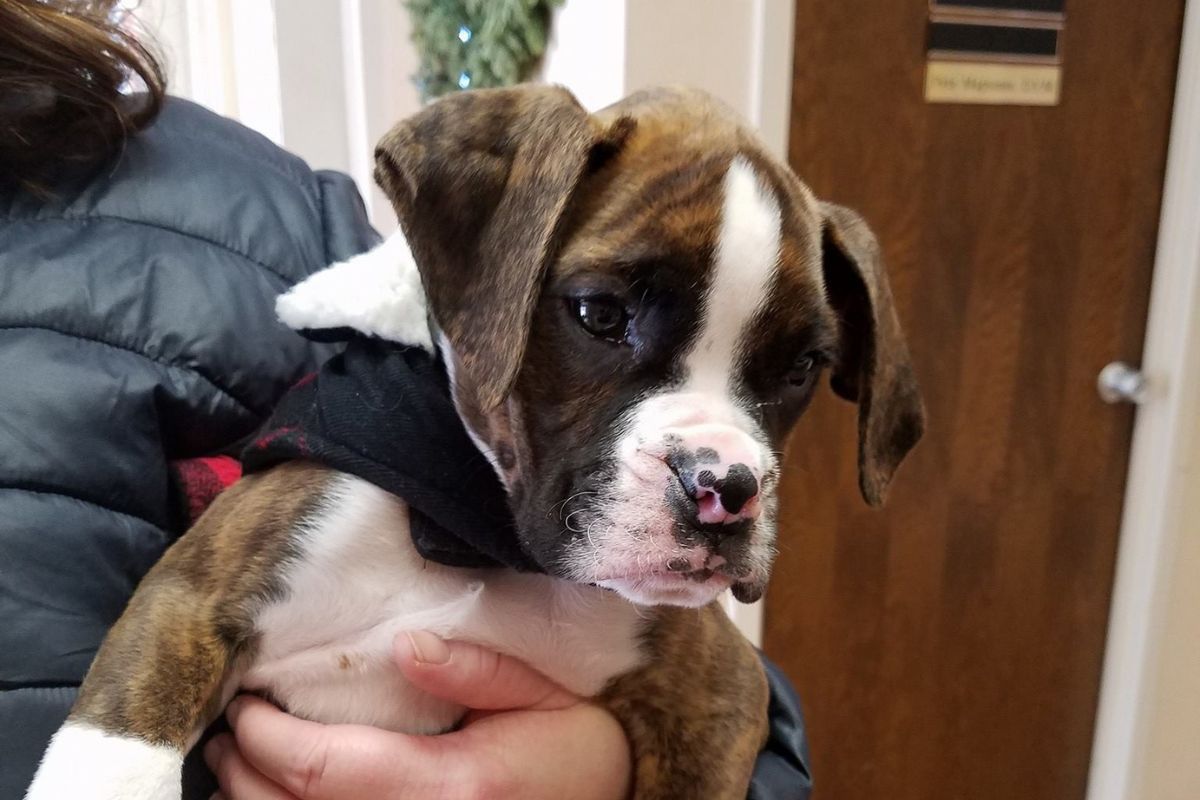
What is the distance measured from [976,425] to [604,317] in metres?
1.77

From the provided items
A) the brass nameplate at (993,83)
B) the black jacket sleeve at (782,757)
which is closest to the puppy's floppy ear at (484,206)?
the black jacket sleeve at (782,757)

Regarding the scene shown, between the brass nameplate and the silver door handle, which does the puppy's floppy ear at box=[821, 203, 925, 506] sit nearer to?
the brass nameplate

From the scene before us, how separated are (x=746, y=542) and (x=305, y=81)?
2424 mm

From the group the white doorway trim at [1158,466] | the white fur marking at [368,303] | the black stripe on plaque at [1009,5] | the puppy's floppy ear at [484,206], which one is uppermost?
the black stripe on plaque at [1009,5]

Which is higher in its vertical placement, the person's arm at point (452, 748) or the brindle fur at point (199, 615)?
the brindle fur at point (199, 615)

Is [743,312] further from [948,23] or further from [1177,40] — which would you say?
[1177,40]

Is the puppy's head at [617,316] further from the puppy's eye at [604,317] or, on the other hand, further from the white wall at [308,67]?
the white wall at [308,67]

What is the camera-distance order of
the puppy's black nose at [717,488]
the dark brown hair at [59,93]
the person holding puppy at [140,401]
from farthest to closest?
the dark brown hair at [59,93], the person holding puppy at [140,401], the puppy's black nose at [717,488]

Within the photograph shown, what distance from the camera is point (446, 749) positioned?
993 millimetres

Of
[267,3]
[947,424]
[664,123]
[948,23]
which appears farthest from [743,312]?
[267,3]

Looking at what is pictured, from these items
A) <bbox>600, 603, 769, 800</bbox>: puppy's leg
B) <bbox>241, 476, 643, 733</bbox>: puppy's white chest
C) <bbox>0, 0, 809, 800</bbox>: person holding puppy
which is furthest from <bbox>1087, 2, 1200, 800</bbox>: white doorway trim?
<bbox>241, 476, 643, 733</bbox>: puppy's white chest

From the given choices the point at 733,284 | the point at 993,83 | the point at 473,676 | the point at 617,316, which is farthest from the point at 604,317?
the point at 993,83

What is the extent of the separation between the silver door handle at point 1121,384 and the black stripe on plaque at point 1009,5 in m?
0.84

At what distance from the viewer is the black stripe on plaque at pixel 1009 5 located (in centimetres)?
207
